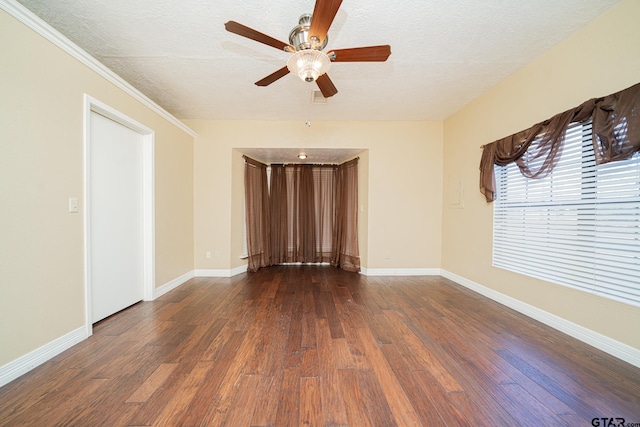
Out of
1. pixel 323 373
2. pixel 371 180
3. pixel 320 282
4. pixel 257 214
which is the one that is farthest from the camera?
pixel 257 214

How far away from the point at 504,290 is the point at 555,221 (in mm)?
1014

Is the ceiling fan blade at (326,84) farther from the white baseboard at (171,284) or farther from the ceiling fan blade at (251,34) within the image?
the white baseboard at (171,284)

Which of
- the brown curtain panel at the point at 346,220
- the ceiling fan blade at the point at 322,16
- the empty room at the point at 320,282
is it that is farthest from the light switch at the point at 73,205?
the brown curtain panel at the point at 346,220

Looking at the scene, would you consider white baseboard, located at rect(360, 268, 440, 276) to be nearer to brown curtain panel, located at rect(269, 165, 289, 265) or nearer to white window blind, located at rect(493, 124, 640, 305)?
white window blind, located at rect(493, 124, 640, 305)

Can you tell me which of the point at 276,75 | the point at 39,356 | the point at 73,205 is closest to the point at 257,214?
the point at 73,205

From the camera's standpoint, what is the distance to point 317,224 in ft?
16.4

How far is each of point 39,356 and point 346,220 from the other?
4041mm

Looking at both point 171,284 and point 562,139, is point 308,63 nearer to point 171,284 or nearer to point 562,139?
point 562,139

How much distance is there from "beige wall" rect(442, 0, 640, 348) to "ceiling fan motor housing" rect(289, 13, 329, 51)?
7.51ft

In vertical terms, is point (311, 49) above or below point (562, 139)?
above

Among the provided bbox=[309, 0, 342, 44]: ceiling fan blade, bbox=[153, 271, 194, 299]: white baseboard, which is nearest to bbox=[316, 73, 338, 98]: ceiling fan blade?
bbox=[309, 0, 342, 44]: ceiling fan blade

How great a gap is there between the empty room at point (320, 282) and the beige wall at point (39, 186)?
0.01 meters

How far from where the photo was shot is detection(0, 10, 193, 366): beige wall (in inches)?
59.4

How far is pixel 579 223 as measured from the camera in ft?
6.71
